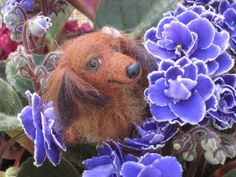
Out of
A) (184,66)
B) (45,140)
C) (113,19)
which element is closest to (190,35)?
(184,66)

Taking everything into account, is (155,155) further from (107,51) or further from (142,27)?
(142,27)

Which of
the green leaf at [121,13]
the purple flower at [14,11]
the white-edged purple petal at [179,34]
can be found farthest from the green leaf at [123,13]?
the white-edged purple petal at [179,34]

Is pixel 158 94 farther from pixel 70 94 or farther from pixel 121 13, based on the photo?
pixel 121 13

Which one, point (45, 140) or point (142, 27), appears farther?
point (142, 27)

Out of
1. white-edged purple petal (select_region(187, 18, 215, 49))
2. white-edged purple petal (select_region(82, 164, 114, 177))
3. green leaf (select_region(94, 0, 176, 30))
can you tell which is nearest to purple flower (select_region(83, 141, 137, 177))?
white-edged purple petal (select_region(82, 164, 114, 177))

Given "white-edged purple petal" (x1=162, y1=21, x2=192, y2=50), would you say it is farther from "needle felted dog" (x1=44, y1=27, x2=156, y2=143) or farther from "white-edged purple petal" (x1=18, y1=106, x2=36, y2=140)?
"white-edged purple petal" (x1=18, y1=106, x2=36, y2=140)

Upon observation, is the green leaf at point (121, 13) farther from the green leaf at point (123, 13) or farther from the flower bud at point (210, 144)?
the flower bud at point (210, 144)

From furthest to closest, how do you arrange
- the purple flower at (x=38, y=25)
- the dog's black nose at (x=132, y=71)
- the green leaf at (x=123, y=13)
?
the green leaf at (x=123, y=13) < the purple flower at (x=38, y=25) < the dog's black nose at (x=132, y=71)
